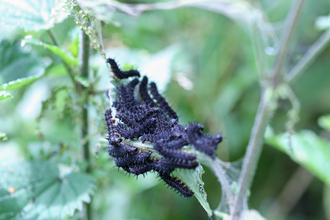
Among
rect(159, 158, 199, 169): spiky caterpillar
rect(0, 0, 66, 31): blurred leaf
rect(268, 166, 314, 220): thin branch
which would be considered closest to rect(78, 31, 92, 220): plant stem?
rect(0, 0, 66, 31): blurred leaf

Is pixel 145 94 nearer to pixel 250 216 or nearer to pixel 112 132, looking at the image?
pixel 112 132

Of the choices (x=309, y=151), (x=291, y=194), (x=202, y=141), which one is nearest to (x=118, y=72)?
(x=202, y=141)

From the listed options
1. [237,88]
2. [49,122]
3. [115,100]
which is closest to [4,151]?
[49,122]

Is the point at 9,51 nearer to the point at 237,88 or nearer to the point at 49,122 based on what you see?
the point at 49,122

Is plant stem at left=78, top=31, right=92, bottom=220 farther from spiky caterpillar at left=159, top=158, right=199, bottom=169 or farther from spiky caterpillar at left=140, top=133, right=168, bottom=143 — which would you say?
spiky caterpillar at left=159, top=158, right=199, bottom=169

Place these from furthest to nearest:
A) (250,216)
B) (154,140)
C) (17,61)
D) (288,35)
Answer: (288,35) → (17,61) → (250,216) → (154,140)

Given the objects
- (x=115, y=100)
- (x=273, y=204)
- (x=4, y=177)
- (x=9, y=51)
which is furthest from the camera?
(x=273, y=204)

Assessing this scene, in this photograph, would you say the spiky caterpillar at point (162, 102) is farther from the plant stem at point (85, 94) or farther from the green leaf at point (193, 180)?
the plant stem at point (85, 94)
